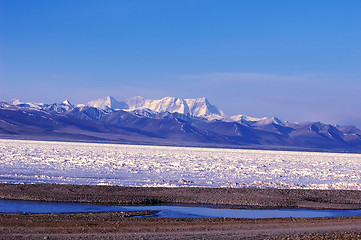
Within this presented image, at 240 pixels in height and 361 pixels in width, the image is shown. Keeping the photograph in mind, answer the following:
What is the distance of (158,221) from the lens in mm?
13570

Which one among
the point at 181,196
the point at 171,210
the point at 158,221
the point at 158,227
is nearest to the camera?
the point at 158,227

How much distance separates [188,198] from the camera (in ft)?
61.9

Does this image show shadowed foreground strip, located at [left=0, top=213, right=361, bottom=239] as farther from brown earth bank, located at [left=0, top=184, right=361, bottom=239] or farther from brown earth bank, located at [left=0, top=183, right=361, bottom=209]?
brown earth bank, located at [left=0, top=183, right=361, bottom=209]

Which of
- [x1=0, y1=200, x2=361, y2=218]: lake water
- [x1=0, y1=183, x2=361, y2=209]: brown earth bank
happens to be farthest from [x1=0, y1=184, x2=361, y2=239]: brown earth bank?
[x1=0, y1=200, x2=361, y2=218]: lake water

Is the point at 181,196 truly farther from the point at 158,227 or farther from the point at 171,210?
the point at 158,227

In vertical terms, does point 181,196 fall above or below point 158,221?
above

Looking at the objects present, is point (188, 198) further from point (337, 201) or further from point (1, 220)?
point (1, 220)

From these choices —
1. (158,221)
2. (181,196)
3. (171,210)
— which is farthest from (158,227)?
(181,196)

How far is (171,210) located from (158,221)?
3.01 metres

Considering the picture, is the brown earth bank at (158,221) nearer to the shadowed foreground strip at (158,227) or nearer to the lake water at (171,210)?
the shadowed foreground strip at (158,227)

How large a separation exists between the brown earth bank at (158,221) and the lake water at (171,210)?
0.81m

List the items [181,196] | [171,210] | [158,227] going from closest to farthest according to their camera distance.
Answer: [158,227]
[171,210]
[181,196]

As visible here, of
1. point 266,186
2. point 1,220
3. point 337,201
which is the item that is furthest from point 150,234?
point 266,186

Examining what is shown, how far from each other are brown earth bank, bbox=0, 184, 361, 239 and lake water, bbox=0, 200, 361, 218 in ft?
2.67
